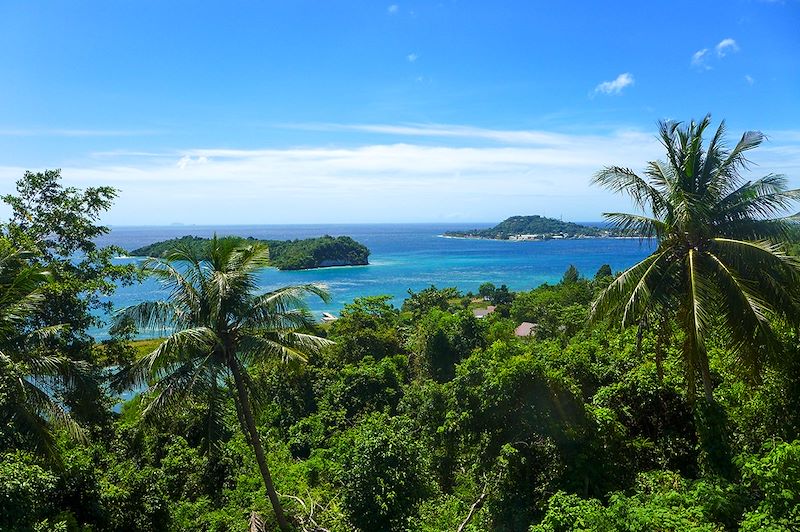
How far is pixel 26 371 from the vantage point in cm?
798

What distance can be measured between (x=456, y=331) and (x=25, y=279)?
19.8 metres

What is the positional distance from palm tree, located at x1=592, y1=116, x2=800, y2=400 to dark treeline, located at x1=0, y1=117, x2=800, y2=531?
4 cm

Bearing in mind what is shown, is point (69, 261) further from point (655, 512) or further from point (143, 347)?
point (143, 347)

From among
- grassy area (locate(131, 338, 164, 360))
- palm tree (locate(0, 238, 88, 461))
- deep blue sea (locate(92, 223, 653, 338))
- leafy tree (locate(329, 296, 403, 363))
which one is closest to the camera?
palm tree (locate(0, 238, 88, 461))

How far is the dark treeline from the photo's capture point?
7008mm

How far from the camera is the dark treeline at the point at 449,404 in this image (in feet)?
23.0

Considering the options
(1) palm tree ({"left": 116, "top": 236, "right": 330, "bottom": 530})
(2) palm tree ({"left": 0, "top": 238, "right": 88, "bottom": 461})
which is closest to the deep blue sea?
(2) palm tree ({"left": 0, "top": 238, "right": 88, "bottom": 461})

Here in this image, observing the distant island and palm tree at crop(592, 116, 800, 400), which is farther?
the distant island

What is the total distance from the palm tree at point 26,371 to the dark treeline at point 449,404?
0.05 m

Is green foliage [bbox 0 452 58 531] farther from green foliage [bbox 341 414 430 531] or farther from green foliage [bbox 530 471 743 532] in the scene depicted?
green foliage [bbox 530 471 743 532]

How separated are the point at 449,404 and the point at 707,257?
7086 millimetres

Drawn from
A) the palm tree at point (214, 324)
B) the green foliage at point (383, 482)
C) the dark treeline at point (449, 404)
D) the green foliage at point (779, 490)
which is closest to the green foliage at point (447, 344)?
the dark treeline at point (449, 404)

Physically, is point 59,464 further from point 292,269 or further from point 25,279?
point 292,269

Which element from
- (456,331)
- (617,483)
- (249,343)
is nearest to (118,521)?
(249,343)
